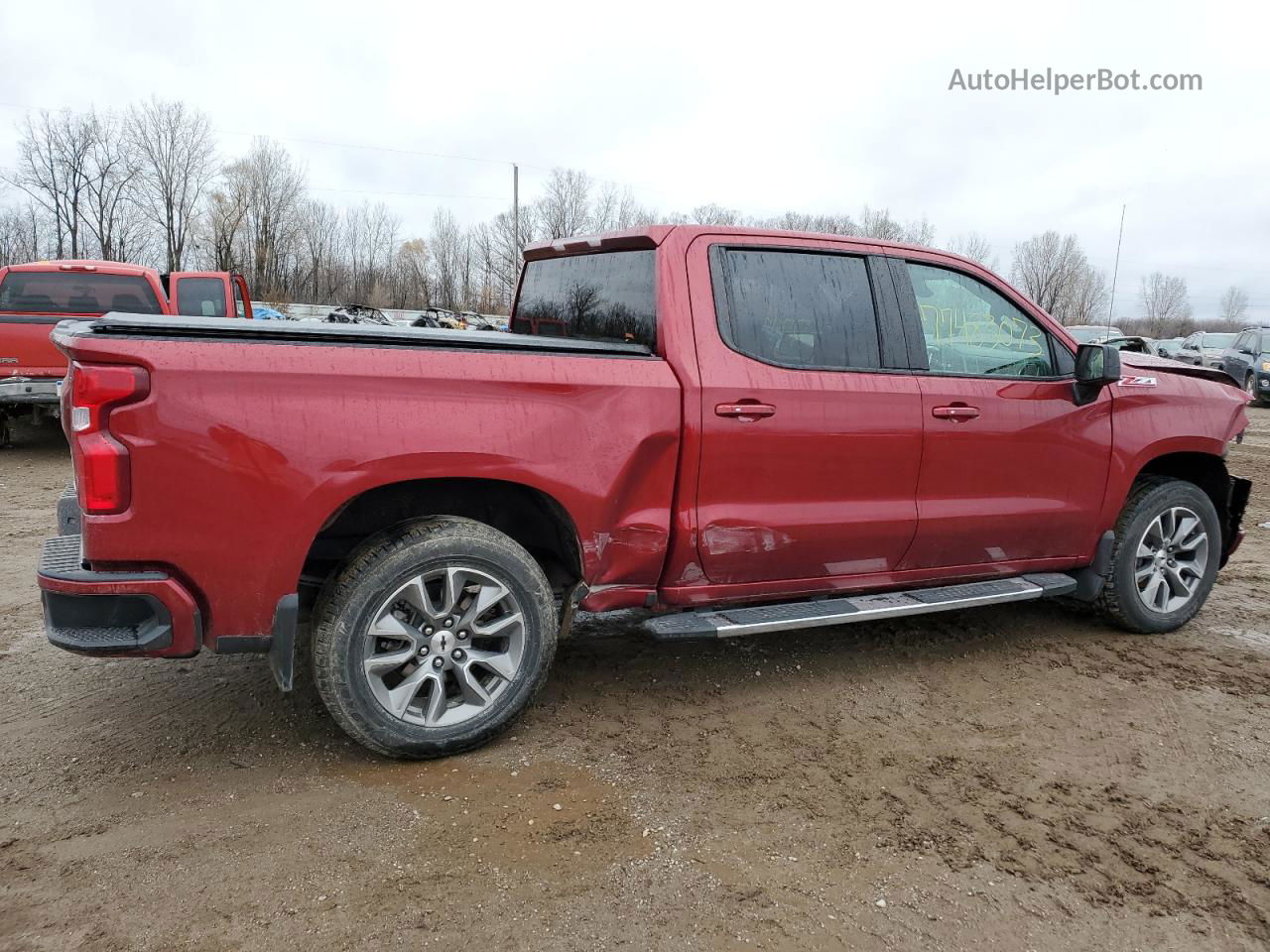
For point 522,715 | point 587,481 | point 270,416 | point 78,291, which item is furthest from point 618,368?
point 78,291

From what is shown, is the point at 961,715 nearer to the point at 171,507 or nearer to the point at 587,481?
the point at 587,481

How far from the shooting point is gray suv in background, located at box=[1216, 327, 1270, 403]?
65.5 ft

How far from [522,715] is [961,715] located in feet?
5.95

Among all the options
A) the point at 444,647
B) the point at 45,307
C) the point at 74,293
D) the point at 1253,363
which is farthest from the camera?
the point at 1253,363

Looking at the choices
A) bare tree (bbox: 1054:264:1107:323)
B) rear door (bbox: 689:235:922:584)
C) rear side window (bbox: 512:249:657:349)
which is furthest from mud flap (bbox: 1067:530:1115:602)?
bare tree (bbox: 1054:264:1107:323)

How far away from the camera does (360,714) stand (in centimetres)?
315

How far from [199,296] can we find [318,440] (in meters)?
11.0

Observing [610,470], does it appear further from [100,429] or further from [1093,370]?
[1093,370]

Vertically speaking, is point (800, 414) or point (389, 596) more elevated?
point (800, 414)

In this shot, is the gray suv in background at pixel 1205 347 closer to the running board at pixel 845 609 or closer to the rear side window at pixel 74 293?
the running board at pixel 845 609

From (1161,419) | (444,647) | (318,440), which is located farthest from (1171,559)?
(318,440)

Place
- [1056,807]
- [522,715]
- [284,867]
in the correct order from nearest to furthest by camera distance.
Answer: [284,867]
[1056,807]
[522,715]

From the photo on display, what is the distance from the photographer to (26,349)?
973 cm

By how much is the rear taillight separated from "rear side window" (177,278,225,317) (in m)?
10.6
